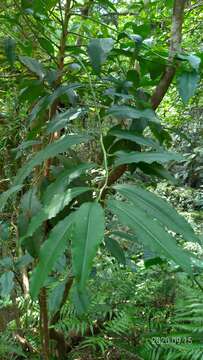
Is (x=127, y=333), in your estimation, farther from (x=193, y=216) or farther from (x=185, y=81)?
(x=193, y=216)

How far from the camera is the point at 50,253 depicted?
18.0 inches

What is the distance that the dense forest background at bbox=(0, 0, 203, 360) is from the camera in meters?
0.52

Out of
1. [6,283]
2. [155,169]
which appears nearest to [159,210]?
[155,169]

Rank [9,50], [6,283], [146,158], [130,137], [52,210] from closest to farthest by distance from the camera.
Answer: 1. [52,210]
2. [146,158]
3. [130,137]
4. [9,50]
5. [6,283]

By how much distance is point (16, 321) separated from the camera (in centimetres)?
170

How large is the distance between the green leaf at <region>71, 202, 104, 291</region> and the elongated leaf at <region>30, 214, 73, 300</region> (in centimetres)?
1

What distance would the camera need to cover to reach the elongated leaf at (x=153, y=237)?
451 millimetres

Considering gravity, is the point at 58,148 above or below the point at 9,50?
below

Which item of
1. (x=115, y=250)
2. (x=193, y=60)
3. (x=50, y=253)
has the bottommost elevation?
(x=115, y=250)

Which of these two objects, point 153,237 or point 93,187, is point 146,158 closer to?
point 93,187

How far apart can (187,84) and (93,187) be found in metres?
0.40

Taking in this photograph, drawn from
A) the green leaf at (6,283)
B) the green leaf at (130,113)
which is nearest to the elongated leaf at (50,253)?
the green leaf at (130,113)

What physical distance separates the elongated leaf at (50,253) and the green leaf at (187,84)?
0.50 meters

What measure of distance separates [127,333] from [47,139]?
2.85ft
